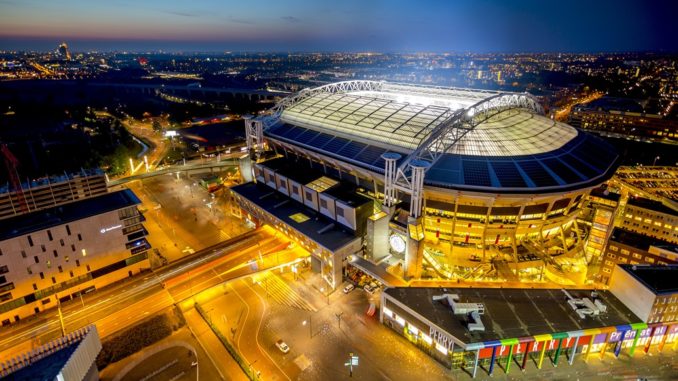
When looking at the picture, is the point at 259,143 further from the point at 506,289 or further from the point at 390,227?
the point at 506,289

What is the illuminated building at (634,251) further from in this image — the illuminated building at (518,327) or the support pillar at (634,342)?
the support pillar at (634,342)

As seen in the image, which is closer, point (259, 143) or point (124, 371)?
point (124, 371)

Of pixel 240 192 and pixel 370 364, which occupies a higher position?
pixel 240 192

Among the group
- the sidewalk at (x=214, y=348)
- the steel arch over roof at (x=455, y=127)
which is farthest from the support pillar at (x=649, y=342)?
the sidewalk at (x=214, y=348)

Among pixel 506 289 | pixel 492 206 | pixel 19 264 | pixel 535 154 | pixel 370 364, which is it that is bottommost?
pixel 370 364

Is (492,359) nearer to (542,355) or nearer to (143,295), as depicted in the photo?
(542,355)

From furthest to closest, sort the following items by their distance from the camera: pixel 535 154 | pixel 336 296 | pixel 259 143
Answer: pixel 259 143
pixel 535 154
pixel 336 296

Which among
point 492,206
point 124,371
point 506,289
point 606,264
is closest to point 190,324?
point 124,371
